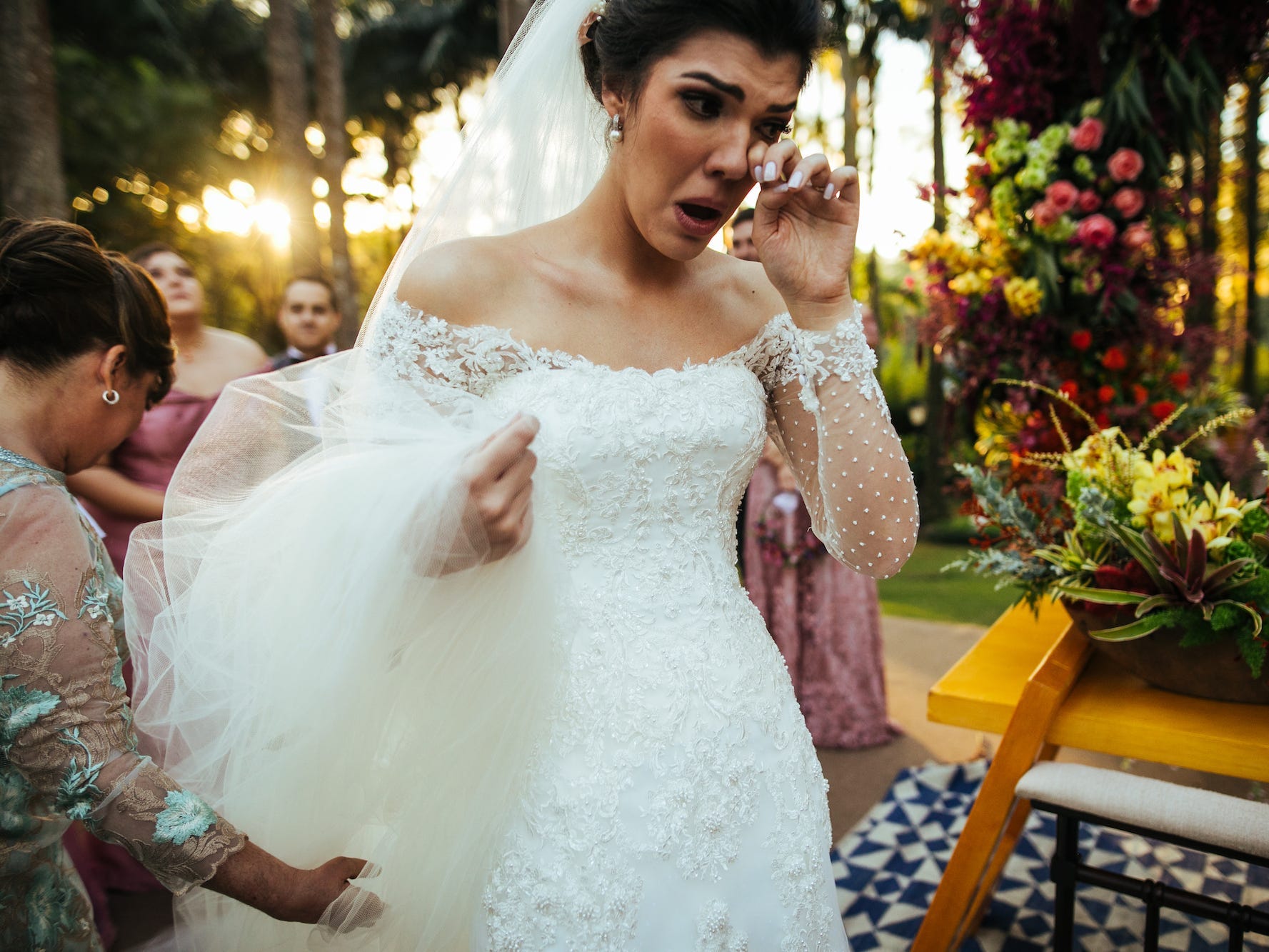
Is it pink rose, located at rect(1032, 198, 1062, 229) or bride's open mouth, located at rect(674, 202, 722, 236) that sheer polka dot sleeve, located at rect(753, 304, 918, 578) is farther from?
pink rose, located at rect(1032, 198, 1062, 229)

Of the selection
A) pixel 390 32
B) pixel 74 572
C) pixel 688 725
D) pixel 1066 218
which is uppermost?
pixel 390 32

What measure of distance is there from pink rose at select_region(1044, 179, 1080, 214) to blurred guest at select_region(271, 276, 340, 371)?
3.10 meters

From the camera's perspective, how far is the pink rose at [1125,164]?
2639 millimetres

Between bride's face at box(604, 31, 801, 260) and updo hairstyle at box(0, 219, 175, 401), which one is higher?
bride's face at box(604, 31, 801, 260)

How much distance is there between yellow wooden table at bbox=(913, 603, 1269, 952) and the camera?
1663 mm

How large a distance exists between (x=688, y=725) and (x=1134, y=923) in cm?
240

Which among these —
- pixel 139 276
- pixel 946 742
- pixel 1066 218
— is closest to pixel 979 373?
pixel 1066 218

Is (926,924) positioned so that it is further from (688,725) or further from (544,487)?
(544,487)

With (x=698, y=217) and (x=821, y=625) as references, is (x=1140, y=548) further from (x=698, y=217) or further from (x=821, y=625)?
(x=821, y=625)

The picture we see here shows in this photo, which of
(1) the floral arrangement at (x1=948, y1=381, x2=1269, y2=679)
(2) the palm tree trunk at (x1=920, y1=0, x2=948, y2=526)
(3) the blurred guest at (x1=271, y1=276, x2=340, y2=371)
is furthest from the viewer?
(2) the palm tree trunk at (x1=920, y1=0, x2=948, y2=526)

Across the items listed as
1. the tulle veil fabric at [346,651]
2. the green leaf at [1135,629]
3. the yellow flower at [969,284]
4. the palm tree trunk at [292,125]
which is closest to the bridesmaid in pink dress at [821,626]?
the yellow flower at [969,284]

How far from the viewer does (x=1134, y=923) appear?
2.74 m

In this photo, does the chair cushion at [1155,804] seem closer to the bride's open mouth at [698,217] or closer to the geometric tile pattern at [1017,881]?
the geometric tile pattern at [1017,881]

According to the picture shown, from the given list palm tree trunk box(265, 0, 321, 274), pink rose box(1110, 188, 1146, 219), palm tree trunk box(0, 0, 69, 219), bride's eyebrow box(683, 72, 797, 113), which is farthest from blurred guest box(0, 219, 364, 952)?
palm tree trunk box(265, 0, 321, 274)
